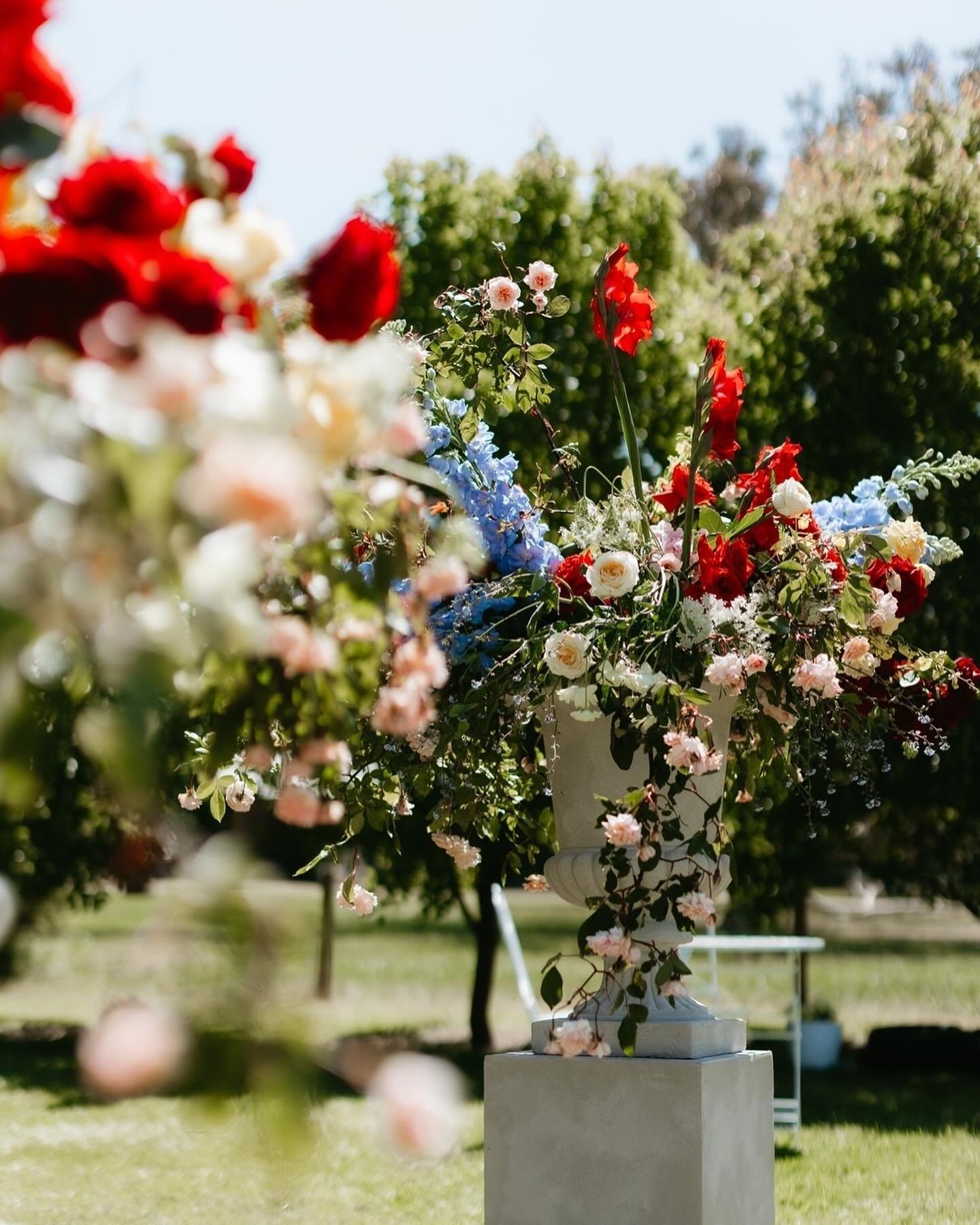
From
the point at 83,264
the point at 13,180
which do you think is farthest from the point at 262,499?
the point at 13,180

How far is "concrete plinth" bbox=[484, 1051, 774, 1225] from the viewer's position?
2795 mm

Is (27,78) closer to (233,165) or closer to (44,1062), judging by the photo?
(233,165)

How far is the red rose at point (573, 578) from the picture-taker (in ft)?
9.47

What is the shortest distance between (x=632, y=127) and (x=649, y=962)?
322 inches

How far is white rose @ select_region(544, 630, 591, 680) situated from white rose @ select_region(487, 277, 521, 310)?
1026mm

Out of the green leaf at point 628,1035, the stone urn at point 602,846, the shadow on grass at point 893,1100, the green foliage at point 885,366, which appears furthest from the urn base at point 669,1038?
the green foliage at point 885,366

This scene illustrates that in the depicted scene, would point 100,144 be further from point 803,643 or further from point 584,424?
point 584,424

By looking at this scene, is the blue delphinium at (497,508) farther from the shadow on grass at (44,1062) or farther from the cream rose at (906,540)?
the shadow on grass at (44,1062)

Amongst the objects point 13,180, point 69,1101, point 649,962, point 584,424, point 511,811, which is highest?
point 584,424

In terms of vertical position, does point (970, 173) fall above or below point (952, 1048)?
above

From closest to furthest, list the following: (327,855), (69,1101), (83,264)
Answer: (83,264)
(327,855)
(69,1101)

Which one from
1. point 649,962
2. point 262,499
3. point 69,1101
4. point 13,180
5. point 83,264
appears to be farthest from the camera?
point 69,1101

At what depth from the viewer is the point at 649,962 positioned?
2693mm

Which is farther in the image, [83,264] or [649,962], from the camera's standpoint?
[649,962]
